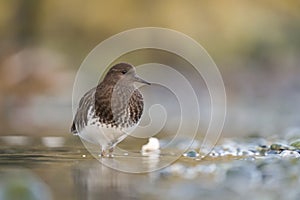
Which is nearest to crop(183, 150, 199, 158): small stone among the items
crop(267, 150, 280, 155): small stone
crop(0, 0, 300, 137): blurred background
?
crop(267, 150, 280, 155): small stone

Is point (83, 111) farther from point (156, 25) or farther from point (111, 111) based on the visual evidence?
point (156, 25)

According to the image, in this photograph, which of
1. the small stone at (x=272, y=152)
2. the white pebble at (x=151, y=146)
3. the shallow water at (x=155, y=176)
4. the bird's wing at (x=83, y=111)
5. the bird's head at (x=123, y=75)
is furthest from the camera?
the white pebble at (x=151, y=146)

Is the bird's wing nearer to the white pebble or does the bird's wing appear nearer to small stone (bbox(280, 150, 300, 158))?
the white pebble

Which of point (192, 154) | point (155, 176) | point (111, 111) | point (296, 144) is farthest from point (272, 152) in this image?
point (155, 176)

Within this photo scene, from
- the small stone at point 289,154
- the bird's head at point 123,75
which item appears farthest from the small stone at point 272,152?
the bird's head at point 123,75

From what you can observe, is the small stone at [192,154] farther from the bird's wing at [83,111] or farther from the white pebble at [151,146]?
the bird's wing at [83,111]

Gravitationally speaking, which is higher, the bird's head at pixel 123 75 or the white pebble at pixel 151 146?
the bird's head at pixel 123 75

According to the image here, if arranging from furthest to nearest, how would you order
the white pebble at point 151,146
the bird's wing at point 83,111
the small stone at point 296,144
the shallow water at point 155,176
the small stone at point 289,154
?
1. the white pebble at point 151,146
2. the bird's wing at point 83,111
3. the small stone at point 296,144
4. the small stone at point 289,154
5. the shallow water at point 155,176
